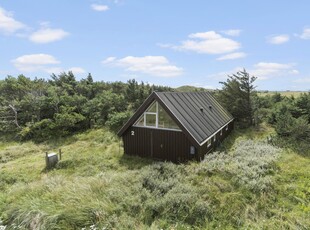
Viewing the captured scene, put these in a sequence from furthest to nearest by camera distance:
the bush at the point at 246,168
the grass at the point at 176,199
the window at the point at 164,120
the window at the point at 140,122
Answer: the window at the point at 140,122 → the window at the point at 164,120 → the bush at the point at 246,168 → the grass at the point at 176,199

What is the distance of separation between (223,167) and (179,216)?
3991 mm

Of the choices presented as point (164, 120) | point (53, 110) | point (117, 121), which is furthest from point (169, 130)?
point (53, 110)

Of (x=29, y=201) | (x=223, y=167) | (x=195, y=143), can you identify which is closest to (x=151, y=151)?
(x=195, y=143)

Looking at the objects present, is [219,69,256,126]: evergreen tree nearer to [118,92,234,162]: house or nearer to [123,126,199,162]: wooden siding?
[118,92,234,162]: house

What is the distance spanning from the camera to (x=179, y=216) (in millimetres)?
5801

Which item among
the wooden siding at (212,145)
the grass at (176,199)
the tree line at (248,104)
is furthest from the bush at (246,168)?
the tree line at (248,104)

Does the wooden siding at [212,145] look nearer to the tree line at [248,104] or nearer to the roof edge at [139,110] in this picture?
the tree line at [248,104]

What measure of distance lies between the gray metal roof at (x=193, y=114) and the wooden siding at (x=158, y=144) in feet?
2.26

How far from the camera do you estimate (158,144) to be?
12.2 metres

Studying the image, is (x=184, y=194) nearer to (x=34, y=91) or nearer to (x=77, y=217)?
(x=77, y=217)

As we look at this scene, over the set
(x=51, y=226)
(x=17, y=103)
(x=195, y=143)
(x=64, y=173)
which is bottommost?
(x=64, y=173)

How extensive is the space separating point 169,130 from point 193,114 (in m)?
2.10

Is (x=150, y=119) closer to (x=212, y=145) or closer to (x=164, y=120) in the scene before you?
(x=164, y=120)

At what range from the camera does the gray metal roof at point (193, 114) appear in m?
11.2
